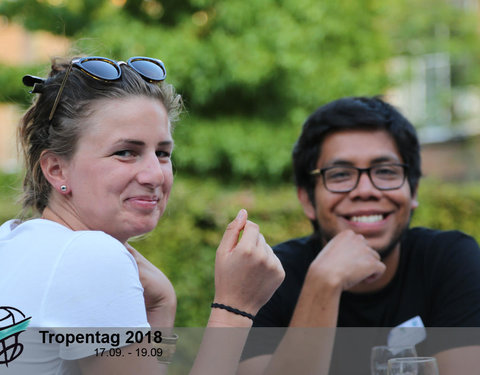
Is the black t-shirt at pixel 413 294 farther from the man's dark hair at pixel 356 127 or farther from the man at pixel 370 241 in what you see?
the man's dark hair at pixel 356 127

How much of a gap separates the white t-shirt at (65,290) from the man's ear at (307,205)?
4.72ft

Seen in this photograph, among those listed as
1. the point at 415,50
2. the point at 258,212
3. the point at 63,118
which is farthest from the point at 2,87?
the point at 415,50

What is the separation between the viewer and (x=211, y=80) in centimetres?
784

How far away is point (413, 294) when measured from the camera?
268 cm

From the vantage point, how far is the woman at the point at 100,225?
1533mm

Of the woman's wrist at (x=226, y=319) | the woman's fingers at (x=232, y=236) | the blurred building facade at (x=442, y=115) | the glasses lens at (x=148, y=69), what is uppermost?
the glasses lens at (x=148, y=69)

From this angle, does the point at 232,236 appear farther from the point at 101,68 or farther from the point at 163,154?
the point at 101,68

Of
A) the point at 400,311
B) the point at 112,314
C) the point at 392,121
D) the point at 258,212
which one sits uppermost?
the point at 392,121

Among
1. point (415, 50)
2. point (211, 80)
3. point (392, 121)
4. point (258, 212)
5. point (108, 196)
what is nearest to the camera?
point (108, 196)

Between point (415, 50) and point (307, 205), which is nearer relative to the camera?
point (307, 205)

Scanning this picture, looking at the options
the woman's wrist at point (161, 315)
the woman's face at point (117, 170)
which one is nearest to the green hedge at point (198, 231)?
the woman's wrist at point (161, 315)

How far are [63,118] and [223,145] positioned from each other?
6023mm

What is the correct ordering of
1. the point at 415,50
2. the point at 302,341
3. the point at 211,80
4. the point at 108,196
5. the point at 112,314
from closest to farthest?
the point at 112,314
the point at 108,196
the point at 302,341
the point at 211,80
the point at 415,50

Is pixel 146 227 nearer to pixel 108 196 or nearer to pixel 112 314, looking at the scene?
pixel 108 196
